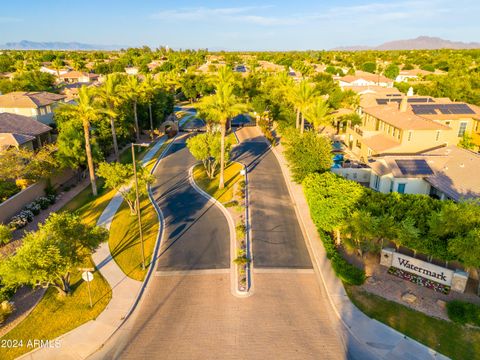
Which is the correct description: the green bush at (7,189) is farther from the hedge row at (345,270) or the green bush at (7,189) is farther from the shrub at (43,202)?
the hedge row at (345,270)

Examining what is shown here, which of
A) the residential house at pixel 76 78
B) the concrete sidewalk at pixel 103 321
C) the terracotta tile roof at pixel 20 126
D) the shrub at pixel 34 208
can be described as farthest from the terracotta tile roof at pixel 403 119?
the residential house at pixel 76 78

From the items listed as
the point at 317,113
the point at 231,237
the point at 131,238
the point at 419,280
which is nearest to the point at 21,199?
the point at 131,238

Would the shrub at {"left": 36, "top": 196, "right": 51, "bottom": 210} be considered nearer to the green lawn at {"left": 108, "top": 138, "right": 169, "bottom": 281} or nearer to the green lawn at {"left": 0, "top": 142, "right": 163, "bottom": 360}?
the green lawn at {"left": 108, "top": 138, "right": 169, "bottom": 281}

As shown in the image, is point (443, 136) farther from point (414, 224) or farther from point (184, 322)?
point (184, 322)

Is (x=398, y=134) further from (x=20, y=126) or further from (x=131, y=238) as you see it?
(x=20, y=126)

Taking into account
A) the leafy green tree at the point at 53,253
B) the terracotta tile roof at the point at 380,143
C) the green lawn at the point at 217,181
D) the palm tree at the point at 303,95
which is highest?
the palm tree at the point at 303,95

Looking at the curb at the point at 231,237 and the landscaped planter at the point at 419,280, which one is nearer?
the curb at the point at 231,237
